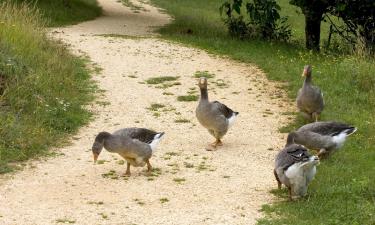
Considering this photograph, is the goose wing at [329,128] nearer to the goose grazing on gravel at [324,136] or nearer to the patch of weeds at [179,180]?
the goose grazing on gravel at [324,136]

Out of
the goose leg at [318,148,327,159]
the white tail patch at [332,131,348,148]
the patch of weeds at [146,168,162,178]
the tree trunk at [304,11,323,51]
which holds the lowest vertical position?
the patch of weeds at [146,168,162,178]

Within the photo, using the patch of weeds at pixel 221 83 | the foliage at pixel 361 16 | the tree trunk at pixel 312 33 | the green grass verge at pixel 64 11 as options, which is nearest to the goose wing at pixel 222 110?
the patch of weeds at pixel 221 83

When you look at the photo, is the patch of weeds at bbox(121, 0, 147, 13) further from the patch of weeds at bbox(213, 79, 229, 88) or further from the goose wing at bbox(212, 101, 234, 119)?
the goose wing at bbox(212, 101, 234, 119)

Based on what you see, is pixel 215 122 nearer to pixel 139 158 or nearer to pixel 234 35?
pixel 139 158

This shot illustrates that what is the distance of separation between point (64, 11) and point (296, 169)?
Answer: 1976 cm

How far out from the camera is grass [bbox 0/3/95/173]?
37.1 ft

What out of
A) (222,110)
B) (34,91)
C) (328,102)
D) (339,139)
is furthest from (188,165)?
(328,102)

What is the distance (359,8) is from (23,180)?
40.1 feet

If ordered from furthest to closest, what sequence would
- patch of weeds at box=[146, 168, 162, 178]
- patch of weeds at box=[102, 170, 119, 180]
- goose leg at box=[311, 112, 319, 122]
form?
goose leg at box=[311, 112, 319, 122], patch of weeds at box=[146, 168, 162, 178], patch of weeds at box=[102, 170, 119, 180]

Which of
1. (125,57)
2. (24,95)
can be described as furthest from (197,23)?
(24,95)

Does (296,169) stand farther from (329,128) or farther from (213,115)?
(213,115)

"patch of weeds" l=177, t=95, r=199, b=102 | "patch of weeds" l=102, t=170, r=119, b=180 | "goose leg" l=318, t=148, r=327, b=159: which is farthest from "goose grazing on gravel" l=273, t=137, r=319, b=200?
"patch of weeds" l=177, t=95, r=199, b=102

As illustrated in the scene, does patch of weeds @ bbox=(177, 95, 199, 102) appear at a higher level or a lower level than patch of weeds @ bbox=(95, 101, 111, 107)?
higher

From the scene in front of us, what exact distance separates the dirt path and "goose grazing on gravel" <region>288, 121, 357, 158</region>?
2.46 ft
